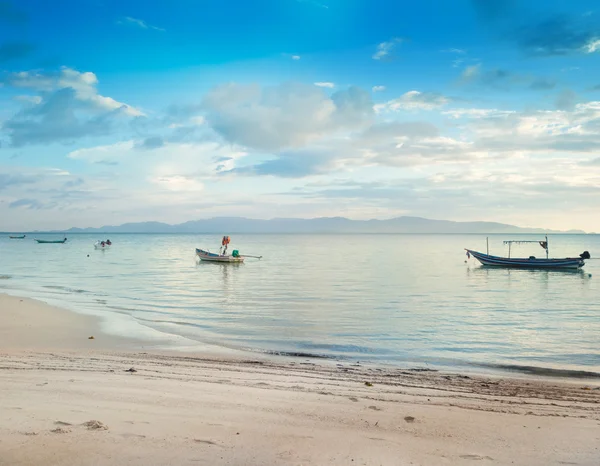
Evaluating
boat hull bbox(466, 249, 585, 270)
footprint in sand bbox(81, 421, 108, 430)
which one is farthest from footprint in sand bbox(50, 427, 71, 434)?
boat hull bbox(466, 249, 585, 270)

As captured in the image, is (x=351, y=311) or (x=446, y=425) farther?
(x=351, y=311)

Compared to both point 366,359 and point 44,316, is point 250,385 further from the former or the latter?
point 44,316

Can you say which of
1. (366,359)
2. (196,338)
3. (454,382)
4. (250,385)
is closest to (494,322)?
(366,359)

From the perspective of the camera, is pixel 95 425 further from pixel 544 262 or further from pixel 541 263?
pixel 544 262

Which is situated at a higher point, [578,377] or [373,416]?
[373,416]

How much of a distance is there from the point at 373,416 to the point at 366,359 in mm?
7310

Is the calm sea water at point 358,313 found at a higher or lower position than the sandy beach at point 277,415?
lower

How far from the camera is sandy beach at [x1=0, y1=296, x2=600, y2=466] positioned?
6.25 metres

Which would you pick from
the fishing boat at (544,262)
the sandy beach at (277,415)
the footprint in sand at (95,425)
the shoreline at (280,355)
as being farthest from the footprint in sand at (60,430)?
the fishing boat at (544,262)

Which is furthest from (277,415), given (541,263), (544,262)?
(544,262)

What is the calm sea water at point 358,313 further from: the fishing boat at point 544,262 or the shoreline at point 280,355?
the fishing boat at point 544,262

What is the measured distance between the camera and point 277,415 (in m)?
7.93

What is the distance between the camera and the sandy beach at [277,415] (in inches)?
246

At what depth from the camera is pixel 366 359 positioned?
15359mm
